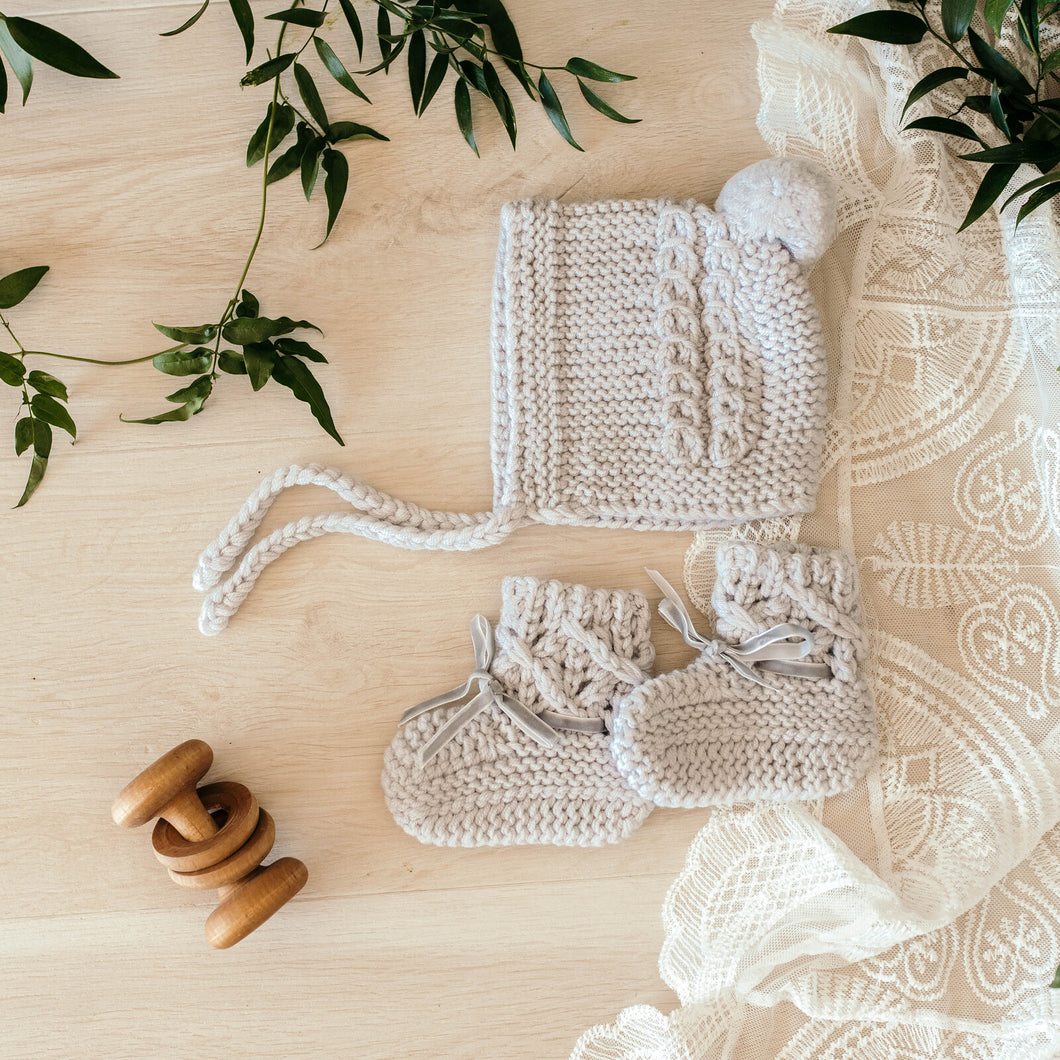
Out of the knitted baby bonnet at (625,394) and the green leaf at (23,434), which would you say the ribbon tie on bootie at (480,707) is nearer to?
the knitted baby bonnet at (625,394)

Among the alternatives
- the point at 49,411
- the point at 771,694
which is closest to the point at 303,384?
the point at 49,411

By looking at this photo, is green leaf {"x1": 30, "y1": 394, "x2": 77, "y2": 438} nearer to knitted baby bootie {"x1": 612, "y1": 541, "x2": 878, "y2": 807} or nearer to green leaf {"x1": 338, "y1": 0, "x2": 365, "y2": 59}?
green leaf {"x1": 338, "y1": 0, "x2": 365, "y2": 59}

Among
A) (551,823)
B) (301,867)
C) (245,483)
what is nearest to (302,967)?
(301,867)

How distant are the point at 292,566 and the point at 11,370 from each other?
0.36m

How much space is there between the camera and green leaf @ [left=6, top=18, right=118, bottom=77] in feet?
2.79

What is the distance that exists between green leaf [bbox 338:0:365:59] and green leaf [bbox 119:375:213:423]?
0.40 meters

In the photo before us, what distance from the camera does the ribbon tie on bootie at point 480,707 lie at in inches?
37.1

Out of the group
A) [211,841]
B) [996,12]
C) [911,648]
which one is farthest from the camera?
[911,648]

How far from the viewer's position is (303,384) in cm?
92

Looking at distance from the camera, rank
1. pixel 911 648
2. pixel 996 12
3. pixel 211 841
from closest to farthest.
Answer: pixel 996 12 → pixel 211 841 → pixel 911 648

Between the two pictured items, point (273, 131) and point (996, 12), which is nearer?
point (996, 12)

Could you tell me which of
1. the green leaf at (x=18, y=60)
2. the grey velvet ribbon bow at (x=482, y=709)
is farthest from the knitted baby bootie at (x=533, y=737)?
the green leaf at (x=18, y=60)

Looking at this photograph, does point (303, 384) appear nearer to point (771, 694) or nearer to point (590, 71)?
point (590, 71)

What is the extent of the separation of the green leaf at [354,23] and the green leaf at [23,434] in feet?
1.79
